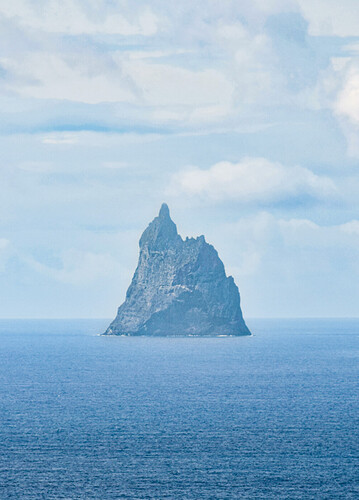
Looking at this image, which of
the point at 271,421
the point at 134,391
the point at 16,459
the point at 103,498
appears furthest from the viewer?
the point at 134,391

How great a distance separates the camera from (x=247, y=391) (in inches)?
4806

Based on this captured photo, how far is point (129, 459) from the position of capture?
226 ft

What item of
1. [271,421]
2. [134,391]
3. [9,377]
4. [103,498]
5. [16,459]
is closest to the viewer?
[103,498]

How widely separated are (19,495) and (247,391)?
2723 inches

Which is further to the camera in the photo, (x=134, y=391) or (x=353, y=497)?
(x=134, y=391)

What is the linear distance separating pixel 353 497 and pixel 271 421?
3281 centimetres

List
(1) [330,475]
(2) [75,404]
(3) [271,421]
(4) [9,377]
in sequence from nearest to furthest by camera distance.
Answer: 1. (1) [330,475]
2. (3) [271,421]
3. (2) [75,404]
4. (4) [9,377]

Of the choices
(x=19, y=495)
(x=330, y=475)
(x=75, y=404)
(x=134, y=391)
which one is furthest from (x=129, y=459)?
(x=134, y=391)

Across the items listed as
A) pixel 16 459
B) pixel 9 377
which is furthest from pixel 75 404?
pixel 9 377

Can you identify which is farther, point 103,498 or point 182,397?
point 182,397

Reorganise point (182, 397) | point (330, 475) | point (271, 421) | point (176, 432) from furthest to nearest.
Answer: point (182, 397) → point (271, 421) → point (176, 432) → point (330, 475)

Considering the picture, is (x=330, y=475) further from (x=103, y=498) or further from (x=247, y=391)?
(x=247, y=391)

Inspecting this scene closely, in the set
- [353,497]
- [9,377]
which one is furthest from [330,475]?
[9,377]

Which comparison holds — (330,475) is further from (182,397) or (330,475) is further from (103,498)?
(182,397)
